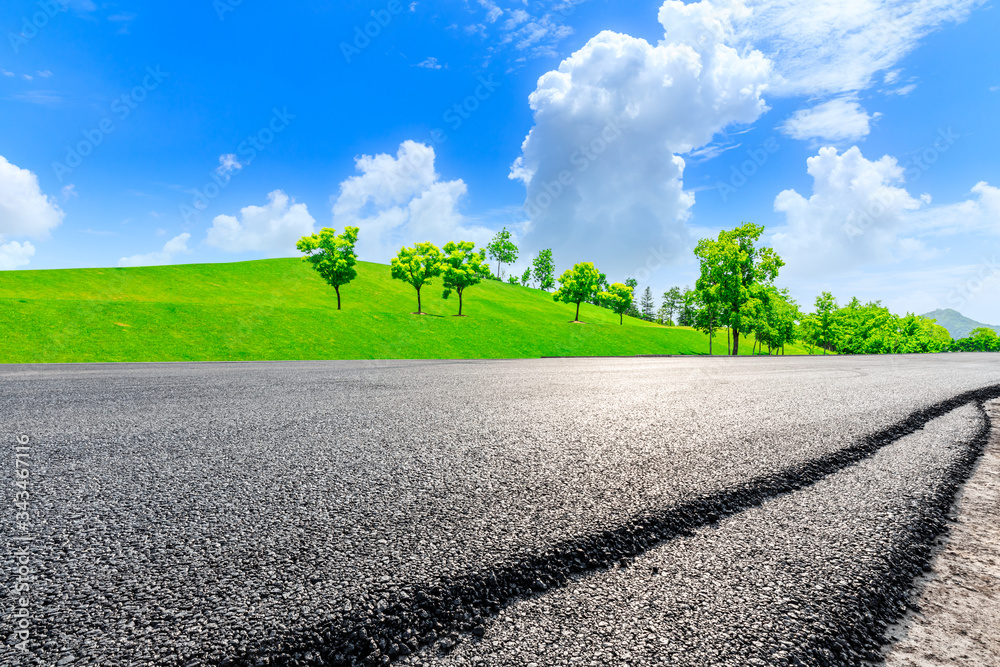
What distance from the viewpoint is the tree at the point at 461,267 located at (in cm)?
5316

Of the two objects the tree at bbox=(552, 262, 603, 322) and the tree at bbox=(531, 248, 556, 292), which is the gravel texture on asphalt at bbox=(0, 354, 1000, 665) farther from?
the tree at bbox=(531, 248, 556, 292)

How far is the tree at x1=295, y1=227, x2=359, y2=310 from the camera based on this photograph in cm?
4888

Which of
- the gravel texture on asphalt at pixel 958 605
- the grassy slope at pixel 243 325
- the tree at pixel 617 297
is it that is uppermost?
the tree at pixel 617 297

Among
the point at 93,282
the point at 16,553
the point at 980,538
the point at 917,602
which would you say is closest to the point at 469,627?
the point at 917,602

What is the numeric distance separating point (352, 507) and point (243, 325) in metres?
33.6

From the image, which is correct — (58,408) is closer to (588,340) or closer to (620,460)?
(620,460)

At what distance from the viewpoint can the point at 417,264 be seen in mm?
52406

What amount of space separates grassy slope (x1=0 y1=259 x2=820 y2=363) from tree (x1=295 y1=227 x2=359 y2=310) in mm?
6534

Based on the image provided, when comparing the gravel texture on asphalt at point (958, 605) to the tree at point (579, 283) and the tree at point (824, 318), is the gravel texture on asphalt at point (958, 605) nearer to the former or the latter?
the tree at point (579, 283)

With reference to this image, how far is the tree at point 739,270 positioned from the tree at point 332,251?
36.5 meters

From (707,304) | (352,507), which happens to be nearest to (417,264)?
(707,304)

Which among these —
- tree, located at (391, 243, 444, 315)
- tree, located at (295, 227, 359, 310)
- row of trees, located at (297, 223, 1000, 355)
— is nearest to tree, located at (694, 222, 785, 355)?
row of trees, located at (297, 223, 1000, 355)

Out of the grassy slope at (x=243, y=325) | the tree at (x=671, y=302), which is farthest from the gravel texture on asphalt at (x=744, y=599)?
the tree at (x=671, y=302)

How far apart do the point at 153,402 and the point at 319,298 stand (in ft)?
208
